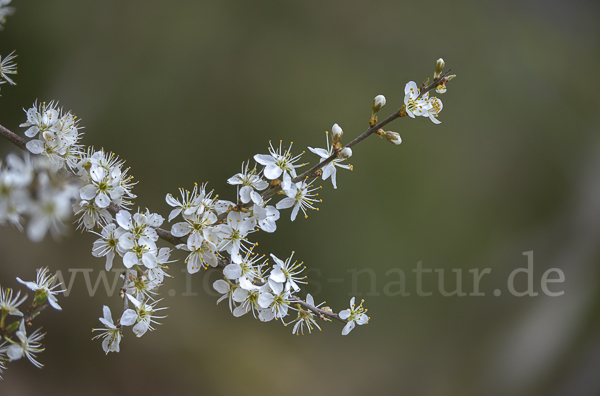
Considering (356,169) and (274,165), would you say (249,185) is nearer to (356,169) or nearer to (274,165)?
(274,165)

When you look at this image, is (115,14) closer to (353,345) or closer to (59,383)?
(59,383)

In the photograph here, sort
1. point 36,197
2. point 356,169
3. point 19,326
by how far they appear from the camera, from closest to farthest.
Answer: point 36,197 < point 19,326 < point 356,169

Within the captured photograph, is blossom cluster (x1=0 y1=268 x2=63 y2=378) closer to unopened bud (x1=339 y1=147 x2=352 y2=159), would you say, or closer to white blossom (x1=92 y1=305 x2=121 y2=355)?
white blossom (x1=92 y1=305 x2=121 y2=355)

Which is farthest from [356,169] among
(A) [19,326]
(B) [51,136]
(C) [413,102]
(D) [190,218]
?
(A) [19,326]

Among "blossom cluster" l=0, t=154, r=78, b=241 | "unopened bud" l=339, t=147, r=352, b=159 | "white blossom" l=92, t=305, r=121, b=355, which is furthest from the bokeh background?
"blossom cluster" l=0, t=154, r=78, b=241

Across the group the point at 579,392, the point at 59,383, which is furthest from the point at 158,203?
the point at 579,392

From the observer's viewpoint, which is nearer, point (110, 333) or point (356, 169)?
point (110, 333)

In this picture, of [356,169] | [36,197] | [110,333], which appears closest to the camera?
[36,197]

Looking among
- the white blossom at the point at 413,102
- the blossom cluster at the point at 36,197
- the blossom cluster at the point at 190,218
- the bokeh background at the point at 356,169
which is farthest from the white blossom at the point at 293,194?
the bokeh background at the point at 356,169
